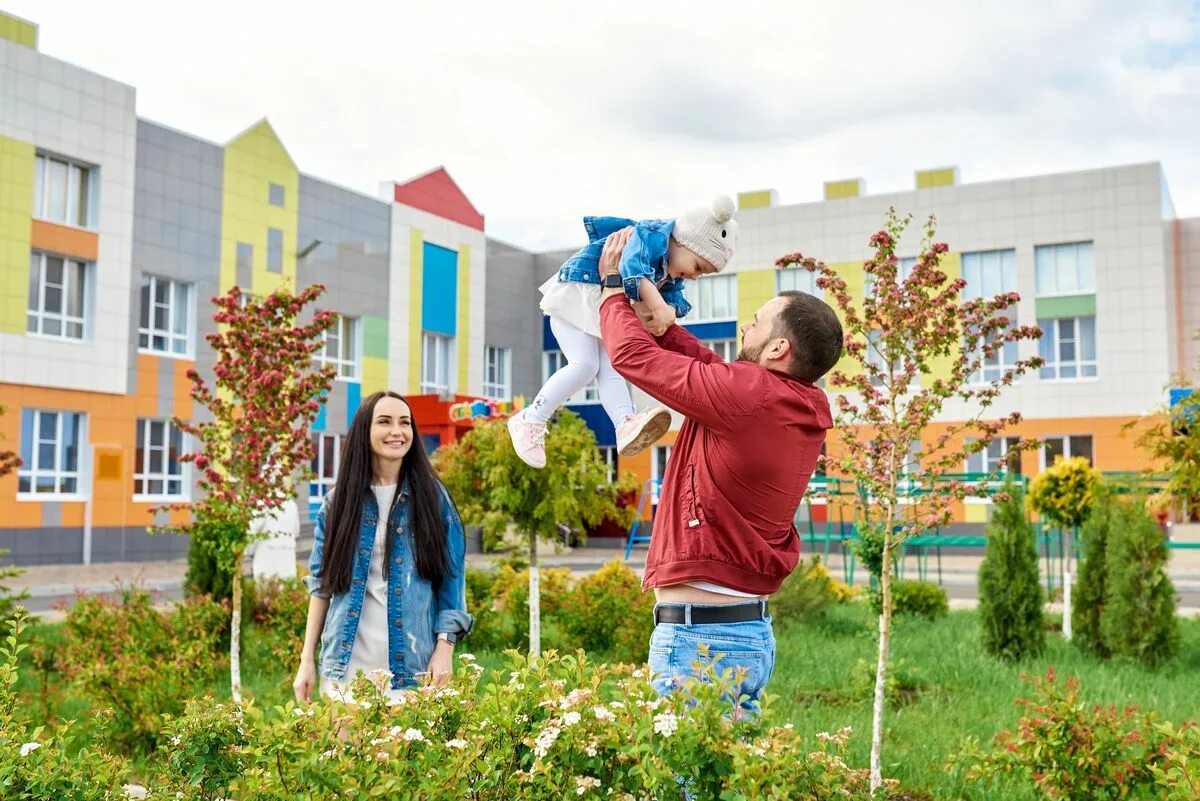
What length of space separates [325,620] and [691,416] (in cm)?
212

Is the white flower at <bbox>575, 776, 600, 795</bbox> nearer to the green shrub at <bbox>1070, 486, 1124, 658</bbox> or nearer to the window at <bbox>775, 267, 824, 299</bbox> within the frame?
the green shrub at <bbox>1070, 486, 1124, 658</bbox>

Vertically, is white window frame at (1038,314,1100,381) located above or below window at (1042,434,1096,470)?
above

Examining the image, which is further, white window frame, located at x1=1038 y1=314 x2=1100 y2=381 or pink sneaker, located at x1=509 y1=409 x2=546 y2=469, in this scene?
white window frame, located at x1=1038 y1=314 x2=1100 y2=381

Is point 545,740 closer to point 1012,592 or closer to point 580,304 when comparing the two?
point 580,304

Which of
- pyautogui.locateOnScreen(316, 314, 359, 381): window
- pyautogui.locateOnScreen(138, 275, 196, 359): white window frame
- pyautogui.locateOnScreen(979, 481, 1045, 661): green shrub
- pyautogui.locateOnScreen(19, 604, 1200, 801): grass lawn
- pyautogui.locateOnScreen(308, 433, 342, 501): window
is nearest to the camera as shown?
pyautogui.locateOnScreen(19, 604, 1200, 801): grass lawn

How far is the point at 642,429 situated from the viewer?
287cm

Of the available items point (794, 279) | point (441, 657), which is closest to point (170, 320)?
point (794, 279)

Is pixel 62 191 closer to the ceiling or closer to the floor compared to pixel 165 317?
closer to the ceiling

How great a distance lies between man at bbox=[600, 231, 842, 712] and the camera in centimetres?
268

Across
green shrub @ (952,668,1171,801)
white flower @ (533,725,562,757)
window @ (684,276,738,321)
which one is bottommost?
green shrub @ (952,668,1171,801)

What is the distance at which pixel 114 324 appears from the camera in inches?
926

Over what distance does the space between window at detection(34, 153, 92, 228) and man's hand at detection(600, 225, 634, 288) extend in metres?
23.1

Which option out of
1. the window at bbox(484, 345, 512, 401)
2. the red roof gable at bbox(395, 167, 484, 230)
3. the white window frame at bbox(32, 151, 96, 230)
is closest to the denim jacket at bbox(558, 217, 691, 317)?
the white window frame at bbox(32, 151, 96, 230)

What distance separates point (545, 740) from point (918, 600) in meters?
11.3
